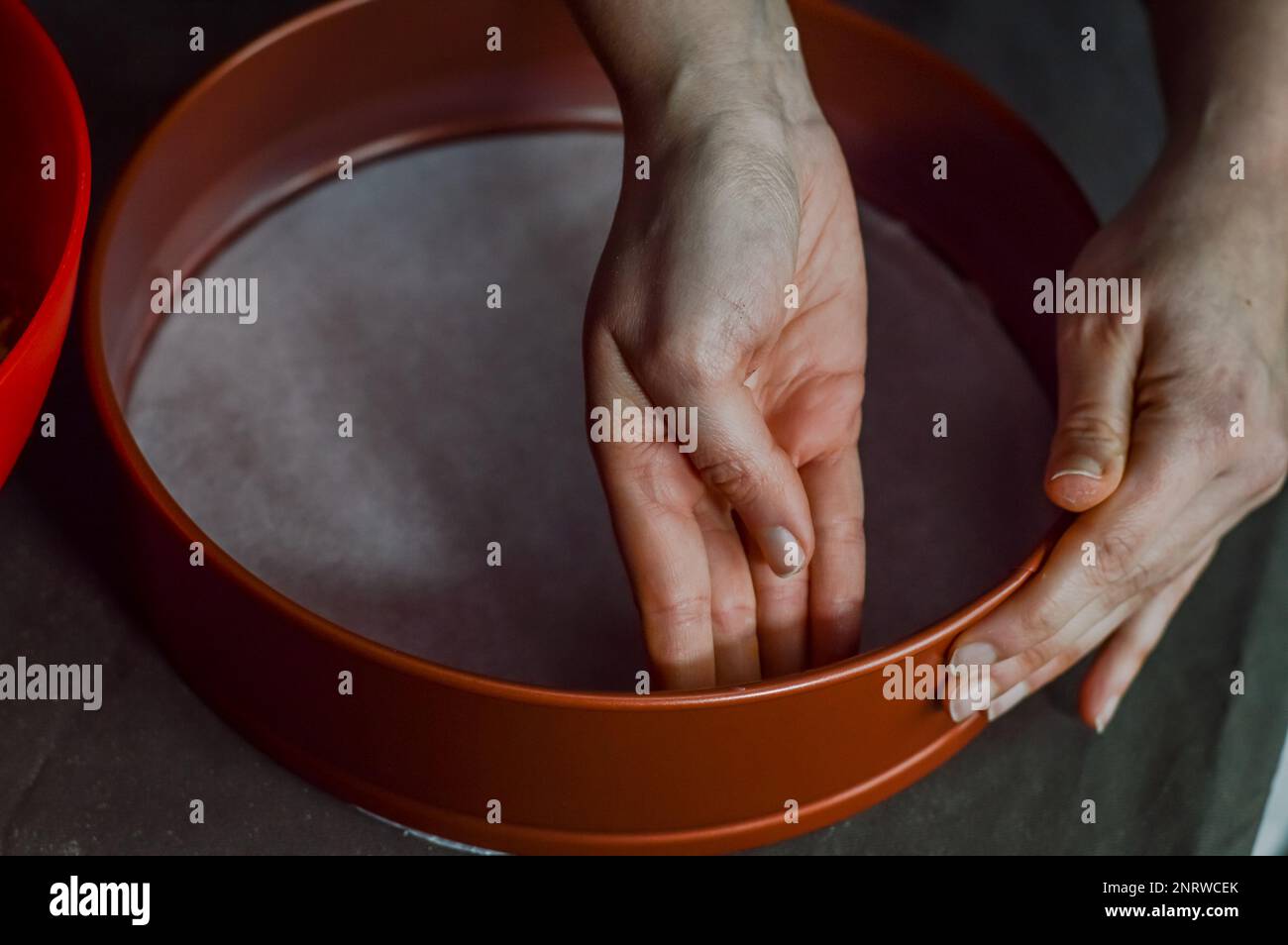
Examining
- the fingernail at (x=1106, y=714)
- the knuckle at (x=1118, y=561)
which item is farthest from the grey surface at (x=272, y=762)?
the knuckle at (x=1118, y=561)

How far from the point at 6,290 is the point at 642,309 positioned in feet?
1.16

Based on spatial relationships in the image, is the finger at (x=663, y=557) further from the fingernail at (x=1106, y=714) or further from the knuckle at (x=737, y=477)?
the fingernail at (x=1106, y=714)

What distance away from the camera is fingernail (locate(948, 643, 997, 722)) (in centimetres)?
66

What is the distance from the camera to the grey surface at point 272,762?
27.2 inches

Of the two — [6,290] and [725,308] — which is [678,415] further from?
[6,290]

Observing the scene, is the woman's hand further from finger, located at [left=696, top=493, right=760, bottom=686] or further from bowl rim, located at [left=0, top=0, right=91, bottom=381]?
bowl rim, located at [left=0, top=0, right=91, bottom=381]

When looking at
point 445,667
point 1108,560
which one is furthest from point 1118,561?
point 445,667

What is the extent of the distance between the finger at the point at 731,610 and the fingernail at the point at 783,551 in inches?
1.6

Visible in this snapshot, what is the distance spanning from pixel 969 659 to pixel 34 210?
0.53 metres

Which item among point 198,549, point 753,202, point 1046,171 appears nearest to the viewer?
point 198,549

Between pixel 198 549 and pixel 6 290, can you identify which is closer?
pixel 198 549

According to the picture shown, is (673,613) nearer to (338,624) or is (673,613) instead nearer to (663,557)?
(663,557)
